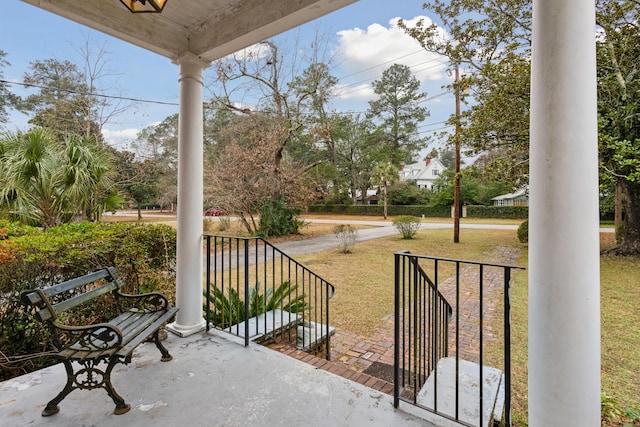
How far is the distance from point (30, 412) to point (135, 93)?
10585 mm

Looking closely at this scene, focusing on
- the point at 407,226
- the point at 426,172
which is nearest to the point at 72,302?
the point at 407,226

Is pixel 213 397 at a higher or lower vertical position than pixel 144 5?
lower

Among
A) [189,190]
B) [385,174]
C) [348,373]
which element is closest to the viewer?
[348,373]

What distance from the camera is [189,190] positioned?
9.43 feet

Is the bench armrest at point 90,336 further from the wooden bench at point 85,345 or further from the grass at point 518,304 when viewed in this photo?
the grass at point 518,304

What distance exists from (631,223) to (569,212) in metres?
9.40

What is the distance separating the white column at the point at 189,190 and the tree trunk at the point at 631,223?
369 inches

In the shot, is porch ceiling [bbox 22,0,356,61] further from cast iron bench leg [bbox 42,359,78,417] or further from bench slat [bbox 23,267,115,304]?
cast iron bench leg [bbox 42,359,78,417]

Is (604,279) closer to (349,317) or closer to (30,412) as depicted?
(349,317)

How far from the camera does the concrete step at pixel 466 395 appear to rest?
1758mm

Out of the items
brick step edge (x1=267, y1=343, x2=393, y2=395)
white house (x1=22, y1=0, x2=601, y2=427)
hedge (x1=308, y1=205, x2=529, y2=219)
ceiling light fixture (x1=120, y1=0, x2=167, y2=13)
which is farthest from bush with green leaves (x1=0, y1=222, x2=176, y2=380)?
hedge (x1=308, y1=205, x2=529, y2=219)

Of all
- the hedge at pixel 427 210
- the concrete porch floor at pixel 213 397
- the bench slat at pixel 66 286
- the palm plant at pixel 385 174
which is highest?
the palm plant at pixel 385 174

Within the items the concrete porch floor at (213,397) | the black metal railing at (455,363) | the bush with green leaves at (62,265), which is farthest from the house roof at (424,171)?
the concrete porch floor at (213,397)

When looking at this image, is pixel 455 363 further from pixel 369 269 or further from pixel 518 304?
pixel 369 269
